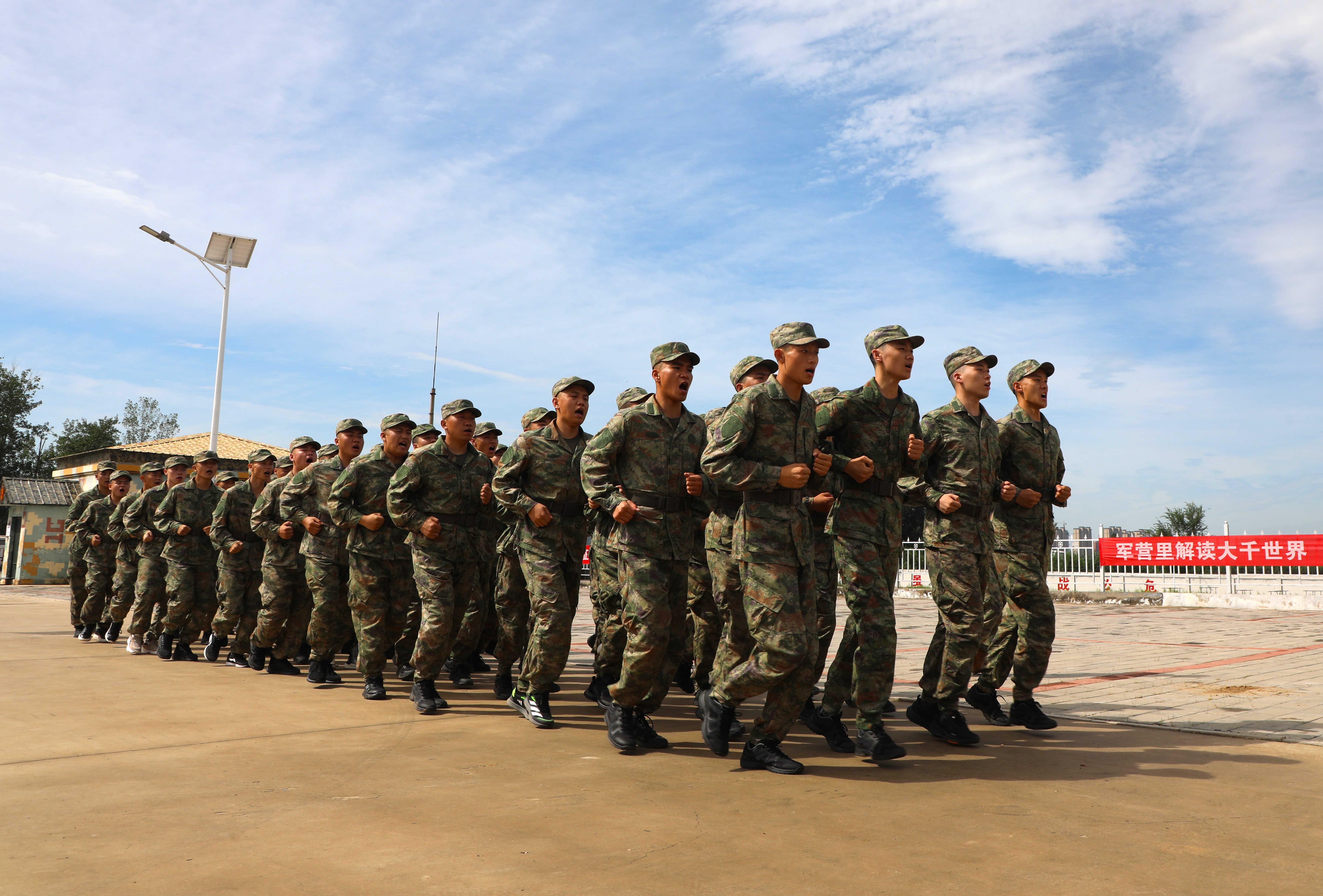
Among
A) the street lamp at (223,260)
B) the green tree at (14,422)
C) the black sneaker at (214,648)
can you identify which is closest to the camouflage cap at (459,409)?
the black sneaker at (214,648)

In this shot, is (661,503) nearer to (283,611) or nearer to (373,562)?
(373,562)

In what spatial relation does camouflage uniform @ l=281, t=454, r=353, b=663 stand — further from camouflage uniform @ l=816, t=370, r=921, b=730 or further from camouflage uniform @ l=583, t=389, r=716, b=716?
camouflage uniform @ l=816, t=370, r=921, b=730

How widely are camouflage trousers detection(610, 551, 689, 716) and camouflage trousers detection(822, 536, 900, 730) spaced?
96 cm

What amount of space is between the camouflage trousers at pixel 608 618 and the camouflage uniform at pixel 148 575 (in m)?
6.36

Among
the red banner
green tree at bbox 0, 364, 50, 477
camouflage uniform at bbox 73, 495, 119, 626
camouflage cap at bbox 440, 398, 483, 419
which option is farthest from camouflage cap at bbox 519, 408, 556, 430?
green tree at bbox 0, 364, 50, 477

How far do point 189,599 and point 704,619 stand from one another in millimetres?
6216

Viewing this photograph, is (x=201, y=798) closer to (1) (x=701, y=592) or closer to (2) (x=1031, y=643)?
(1) (x=701, y=592)

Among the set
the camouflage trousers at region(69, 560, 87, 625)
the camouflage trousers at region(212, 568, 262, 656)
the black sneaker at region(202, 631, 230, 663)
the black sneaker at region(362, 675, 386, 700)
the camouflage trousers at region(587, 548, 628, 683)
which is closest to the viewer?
the camouflage trousers at region(587, 548, 628, 683)

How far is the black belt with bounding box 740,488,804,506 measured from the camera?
16.6 ft

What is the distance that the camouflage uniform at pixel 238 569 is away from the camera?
9773mm

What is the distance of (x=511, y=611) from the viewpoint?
Answer: 751 centimetres

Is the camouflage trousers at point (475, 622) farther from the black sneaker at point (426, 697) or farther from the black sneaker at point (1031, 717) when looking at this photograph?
the black sneaker at point (1031, 717)

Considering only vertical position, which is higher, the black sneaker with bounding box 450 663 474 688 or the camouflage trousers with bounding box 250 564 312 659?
the camouflage trousers with bounding box 250 564 312 659

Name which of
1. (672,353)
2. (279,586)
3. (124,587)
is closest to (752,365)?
(672,353)
